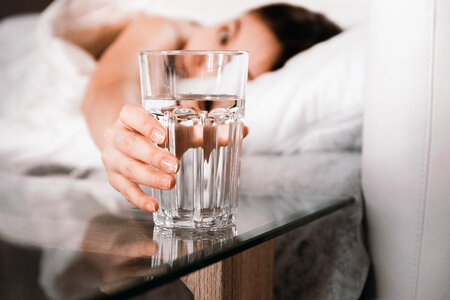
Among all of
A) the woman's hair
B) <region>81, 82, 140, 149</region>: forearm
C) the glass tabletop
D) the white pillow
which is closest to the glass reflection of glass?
the glass tabletop

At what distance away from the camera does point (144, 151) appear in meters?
0.43

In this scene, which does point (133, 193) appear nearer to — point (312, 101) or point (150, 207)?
point (150, 207)

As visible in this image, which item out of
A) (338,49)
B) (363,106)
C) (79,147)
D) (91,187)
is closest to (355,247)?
→ (363,106)

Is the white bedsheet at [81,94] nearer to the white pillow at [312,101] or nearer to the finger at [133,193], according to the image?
the white pillow at [312,101]

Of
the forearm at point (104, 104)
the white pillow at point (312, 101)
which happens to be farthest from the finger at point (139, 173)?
the forearm at point (104, 104)

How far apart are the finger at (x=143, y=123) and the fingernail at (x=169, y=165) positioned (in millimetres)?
21

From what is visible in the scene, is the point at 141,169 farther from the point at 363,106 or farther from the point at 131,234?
the point at 363,106

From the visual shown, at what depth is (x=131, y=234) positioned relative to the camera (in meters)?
0.43

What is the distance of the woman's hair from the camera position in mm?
A: 813

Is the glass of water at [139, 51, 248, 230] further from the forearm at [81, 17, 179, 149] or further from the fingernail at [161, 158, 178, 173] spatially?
the forearm at [81, 17, 179, 149]

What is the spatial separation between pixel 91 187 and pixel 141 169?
50 cm

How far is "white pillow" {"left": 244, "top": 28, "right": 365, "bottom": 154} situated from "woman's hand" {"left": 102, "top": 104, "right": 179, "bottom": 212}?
1.16 ft

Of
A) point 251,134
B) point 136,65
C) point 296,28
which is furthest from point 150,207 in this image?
point 136,65

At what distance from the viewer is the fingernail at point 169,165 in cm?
40
